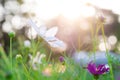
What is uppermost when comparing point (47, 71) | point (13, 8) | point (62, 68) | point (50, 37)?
point (50, 37)

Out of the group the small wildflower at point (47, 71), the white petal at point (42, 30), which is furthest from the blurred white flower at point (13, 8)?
the white petal at point (42, 30)

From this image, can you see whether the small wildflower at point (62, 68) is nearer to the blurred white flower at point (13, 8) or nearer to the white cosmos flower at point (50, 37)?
the white cosmos flower at point (50, 37)

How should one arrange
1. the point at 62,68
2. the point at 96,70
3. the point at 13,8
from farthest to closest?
the point at 13,8 → the point at 62,68 → the point at 96,70

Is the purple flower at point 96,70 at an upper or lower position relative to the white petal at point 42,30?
lower

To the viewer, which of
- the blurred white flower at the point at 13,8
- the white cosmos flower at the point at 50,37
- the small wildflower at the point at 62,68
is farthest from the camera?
the blurred white flower at the point at 13,8

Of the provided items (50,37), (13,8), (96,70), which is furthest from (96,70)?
(13,8)

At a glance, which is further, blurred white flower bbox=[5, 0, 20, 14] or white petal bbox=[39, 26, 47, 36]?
blurred white flower bbox=[5, 0, 20, 14]

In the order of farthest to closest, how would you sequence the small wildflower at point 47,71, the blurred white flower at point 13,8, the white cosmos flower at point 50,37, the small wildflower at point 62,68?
the blurred white flower at point 13,8
the small wildflower at point 47,71
the small wildflower at point 62,68
the white cosmos flower at point 50,37

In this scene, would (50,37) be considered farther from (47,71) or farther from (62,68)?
(47,71)

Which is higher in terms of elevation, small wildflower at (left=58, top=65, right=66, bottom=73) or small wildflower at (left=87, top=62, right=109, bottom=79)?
small wildflower at (left=87, top=62, right=109, bottom=79)

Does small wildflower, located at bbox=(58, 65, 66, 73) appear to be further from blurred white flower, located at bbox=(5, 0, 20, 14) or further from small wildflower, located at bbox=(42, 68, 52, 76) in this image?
blurred white flower, located at bbox=(5, 0, 20, 14)

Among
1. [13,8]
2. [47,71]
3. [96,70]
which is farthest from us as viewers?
[13,8]

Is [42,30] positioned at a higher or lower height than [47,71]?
higher

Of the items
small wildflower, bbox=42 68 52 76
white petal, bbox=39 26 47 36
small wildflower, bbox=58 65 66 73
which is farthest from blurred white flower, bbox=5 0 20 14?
white petal, bbox=39 26 47 36
